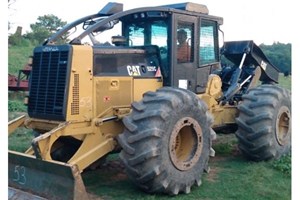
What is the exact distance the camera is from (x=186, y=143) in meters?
5.90

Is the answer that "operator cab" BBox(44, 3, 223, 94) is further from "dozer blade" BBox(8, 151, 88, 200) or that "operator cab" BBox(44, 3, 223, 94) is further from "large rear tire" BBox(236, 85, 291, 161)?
"dozer blade" BBox(8, 151, 88, 200)

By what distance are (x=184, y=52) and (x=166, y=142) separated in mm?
1940

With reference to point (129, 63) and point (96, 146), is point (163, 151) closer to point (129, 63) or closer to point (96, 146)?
point (96, 146)

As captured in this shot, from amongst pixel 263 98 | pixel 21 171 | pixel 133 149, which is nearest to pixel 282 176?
pixel 263 98

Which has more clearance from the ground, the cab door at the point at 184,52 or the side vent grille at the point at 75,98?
the cab door at the point at 184,52

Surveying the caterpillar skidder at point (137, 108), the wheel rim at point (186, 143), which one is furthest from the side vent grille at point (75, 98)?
the wheel rim at point (186, 143)

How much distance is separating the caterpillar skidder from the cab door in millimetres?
16

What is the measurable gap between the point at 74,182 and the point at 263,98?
3.79 m

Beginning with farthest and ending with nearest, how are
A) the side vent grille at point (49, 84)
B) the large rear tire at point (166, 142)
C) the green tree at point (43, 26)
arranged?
the green tree at point (43, 26), the side vent grille at point (49, 84), the large rear tire at point (166, 142)

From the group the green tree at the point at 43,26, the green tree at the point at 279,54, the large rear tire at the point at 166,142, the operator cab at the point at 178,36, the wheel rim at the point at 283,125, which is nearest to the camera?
the large rear tire at the point at 166,142

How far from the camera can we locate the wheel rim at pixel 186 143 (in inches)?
216

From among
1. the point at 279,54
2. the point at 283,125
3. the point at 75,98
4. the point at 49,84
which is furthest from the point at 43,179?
the point at 279,54

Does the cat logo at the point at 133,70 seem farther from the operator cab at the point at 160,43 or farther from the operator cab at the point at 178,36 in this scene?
the operator cab at the point at 178,36

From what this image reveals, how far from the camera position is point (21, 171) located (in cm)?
527
